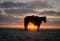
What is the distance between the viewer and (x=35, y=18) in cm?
12319

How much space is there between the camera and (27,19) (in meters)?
122

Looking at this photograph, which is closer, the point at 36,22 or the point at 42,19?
the point at 42,19

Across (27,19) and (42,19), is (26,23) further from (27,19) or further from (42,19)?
(42,19)

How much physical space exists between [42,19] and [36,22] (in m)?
8.78

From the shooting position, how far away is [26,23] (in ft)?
399

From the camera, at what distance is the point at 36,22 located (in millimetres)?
126938

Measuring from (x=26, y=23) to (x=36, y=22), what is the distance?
848 centimetres

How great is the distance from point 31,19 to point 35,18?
277 centimetres

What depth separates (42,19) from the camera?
119m

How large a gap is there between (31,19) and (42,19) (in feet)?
25.1

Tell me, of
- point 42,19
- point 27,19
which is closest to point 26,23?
point 27,19
